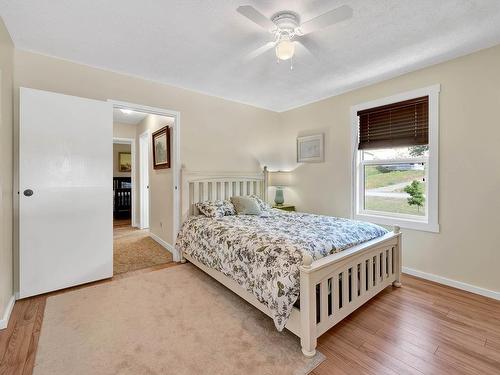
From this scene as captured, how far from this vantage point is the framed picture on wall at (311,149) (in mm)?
3858

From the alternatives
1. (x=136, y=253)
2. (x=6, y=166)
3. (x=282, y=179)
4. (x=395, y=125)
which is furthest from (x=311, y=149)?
(x=6, y=166)

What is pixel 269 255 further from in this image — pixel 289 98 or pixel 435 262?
pixel 289 98

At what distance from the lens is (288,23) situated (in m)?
1.91

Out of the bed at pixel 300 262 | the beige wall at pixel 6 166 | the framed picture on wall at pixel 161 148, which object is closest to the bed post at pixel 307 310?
the bed at pixel 300 262

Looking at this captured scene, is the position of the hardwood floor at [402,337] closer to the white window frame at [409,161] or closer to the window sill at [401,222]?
the window sill at [401,222]

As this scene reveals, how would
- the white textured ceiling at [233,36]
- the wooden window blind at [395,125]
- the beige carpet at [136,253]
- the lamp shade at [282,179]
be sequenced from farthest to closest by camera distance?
the lamp shade at [282,179]
the beige carpet at [136,253]
the wooden window blind at [395,125]
the white textured ceiling at [233,36]

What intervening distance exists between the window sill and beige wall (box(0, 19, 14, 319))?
3.81m

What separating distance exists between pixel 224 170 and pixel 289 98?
1.57 m

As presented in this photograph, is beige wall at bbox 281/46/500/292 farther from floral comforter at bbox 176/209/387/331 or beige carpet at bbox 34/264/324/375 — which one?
beige carpet at bbox 34/264/324/375

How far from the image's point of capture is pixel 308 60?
8.59 ft

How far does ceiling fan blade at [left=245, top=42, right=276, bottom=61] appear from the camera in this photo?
231cm

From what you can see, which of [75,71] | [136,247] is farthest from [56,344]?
[75,71]

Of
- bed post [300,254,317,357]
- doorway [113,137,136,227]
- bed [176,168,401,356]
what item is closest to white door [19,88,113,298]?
bed [176,168,401,356]

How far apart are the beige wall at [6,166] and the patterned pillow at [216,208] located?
1.87 metres
